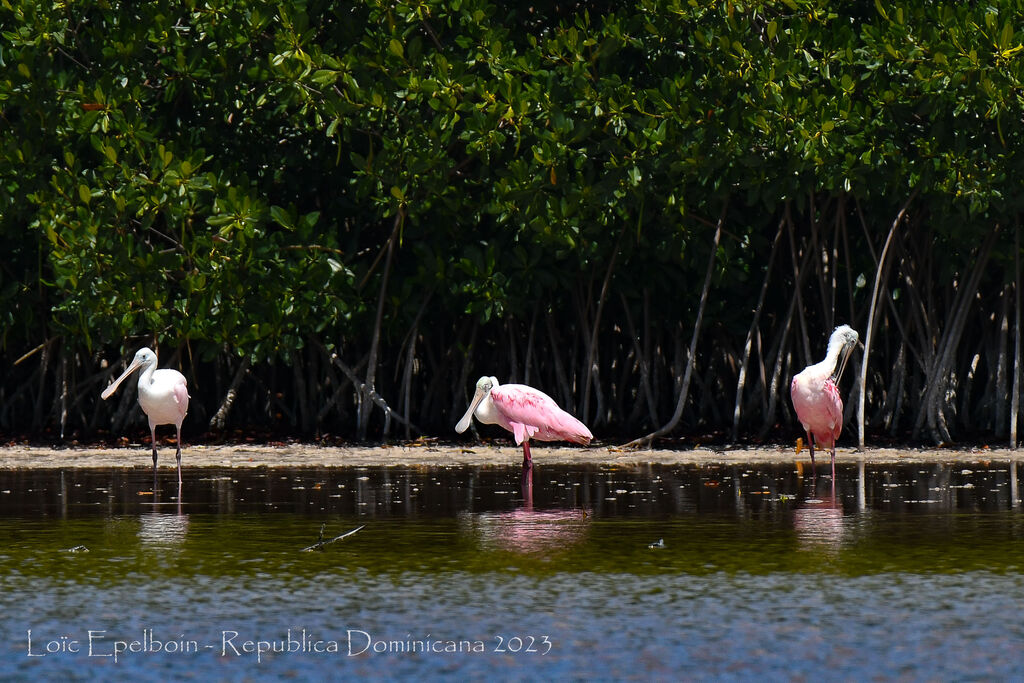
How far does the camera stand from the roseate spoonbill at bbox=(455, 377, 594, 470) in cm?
1431

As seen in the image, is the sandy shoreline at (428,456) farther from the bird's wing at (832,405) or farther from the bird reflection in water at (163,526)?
the bird reflection in water at (163,526)

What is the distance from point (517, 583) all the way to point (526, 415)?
6.47m

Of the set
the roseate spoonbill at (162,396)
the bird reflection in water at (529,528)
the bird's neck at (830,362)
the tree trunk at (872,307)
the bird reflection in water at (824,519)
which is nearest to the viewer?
the bird reflection in water at (529,528)

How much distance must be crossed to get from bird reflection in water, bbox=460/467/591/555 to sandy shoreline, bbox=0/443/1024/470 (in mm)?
4581

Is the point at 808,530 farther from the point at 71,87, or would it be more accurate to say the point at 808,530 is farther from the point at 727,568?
the point at 71,87

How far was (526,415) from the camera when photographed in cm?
1432

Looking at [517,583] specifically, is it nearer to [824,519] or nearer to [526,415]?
[824,519]

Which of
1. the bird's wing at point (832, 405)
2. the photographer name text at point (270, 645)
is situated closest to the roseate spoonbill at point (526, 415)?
the bird's wing at point (832, 405)

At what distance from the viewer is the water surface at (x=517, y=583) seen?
6.25 meters

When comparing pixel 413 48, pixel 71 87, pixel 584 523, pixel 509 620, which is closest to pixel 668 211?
pixel 413 48

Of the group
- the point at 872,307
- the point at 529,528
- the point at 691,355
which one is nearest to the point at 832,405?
the point at 872,307

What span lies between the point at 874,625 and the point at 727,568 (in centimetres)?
158

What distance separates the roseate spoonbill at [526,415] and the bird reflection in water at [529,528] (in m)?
2.55

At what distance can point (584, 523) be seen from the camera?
10336 mm
